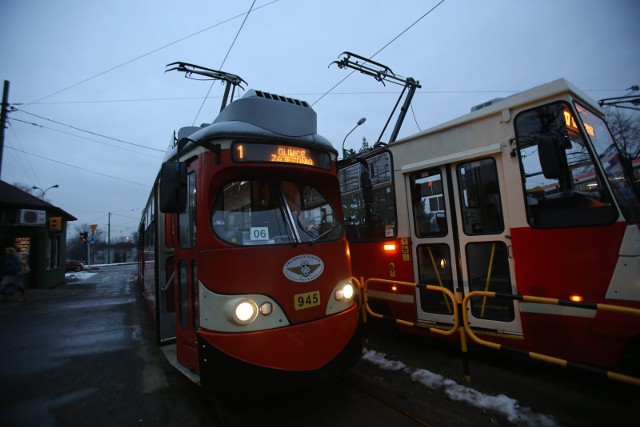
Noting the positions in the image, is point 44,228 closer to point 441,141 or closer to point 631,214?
point 441,141

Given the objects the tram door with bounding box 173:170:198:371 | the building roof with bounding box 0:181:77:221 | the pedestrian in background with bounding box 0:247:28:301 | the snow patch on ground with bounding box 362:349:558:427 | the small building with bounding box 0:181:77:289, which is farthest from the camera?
the small building with bounding box 0:181:77:289

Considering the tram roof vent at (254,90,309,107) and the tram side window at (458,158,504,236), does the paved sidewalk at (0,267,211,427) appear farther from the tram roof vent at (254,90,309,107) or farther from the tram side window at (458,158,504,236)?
the tram side window at (458,158,504,236)

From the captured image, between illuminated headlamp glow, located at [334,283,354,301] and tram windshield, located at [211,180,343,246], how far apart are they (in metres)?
0.56

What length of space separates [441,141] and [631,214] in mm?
2254

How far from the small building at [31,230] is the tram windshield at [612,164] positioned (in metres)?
17.8

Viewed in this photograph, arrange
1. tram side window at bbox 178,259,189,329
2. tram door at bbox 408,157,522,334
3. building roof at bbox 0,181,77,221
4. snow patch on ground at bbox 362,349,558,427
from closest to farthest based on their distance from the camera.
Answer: snow patch on ground at bbox 362,349,558,427 < tram side window at bbox 178,259,189,329 < tram door at bbox 408,157,522,334 < building roof at bbox 0,181,77,221

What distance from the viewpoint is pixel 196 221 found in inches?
132

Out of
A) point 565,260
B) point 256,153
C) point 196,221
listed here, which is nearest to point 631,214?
point 565,260

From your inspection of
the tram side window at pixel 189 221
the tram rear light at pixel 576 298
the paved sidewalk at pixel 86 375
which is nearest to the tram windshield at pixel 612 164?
the tram rear light at pixel 576 298

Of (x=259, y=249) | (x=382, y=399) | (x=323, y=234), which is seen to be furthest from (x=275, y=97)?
(x=382, y=399)

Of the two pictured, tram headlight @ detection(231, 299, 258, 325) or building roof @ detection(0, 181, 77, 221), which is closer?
tram headlight @ detection(231, 299, 258, 325)

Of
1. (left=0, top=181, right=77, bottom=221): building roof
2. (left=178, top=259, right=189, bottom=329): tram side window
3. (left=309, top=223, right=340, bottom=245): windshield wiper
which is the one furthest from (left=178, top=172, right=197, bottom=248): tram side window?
(left=0, top=181, right=77, bottom=221): building roof

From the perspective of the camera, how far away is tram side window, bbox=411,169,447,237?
4.77 meters

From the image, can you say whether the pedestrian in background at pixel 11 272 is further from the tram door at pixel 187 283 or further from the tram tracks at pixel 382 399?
the tram tracks at pixel 382 399
